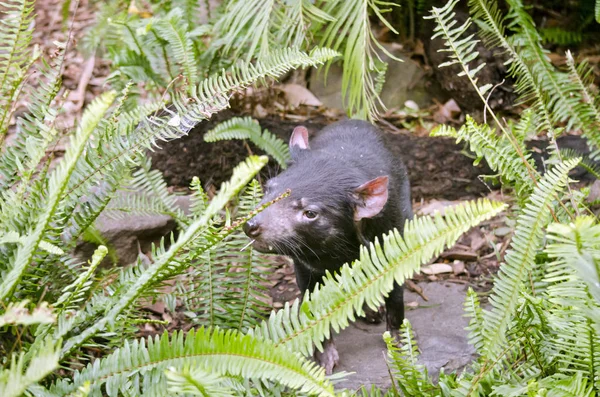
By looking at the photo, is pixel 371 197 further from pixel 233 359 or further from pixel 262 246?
pixel 233 359

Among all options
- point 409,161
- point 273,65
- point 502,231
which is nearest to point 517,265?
point 273,65

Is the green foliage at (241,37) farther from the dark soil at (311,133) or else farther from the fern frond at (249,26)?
the dark soil at (311,133)

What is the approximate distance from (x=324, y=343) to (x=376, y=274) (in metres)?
1.27

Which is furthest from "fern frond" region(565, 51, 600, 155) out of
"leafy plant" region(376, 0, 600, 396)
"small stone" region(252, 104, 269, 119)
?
"small stone" region(252, 104, 269, 119)

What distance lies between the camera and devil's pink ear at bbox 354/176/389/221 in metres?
3.37

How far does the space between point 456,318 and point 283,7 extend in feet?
8.30

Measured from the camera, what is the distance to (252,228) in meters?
3.26

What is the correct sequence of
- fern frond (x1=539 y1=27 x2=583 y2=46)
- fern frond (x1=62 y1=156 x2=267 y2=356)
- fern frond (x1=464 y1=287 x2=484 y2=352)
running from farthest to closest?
fern frond (x1=539 y1=27 x2=583 y2=46) → fern frond (x1=464 y1=287 x2=484 y2=352) → fern frond (x1=62 y1=156 x2=267 y2=356)

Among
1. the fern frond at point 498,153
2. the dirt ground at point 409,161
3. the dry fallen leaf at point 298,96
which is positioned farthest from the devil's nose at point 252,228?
the dry fallen leaf at point 298,96

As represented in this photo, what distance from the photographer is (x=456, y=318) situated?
3984 mm

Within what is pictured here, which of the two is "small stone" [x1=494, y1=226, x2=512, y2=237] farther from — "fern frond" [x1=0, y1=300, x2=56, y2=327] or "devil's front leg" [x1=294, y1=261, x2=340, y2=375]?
"fern frond" [x1=0, y1=300, x2=56, y2=327]

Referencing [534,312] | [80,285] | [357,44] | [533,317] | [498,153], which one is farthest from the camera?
[357,44]

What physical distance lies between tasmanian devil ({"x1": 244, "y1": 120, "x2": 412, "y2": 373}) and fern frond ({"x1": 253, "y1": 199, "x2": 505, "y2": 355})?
0.80 meters

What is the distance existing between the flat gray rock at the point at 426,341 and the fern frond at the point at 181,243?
3.80 ft
